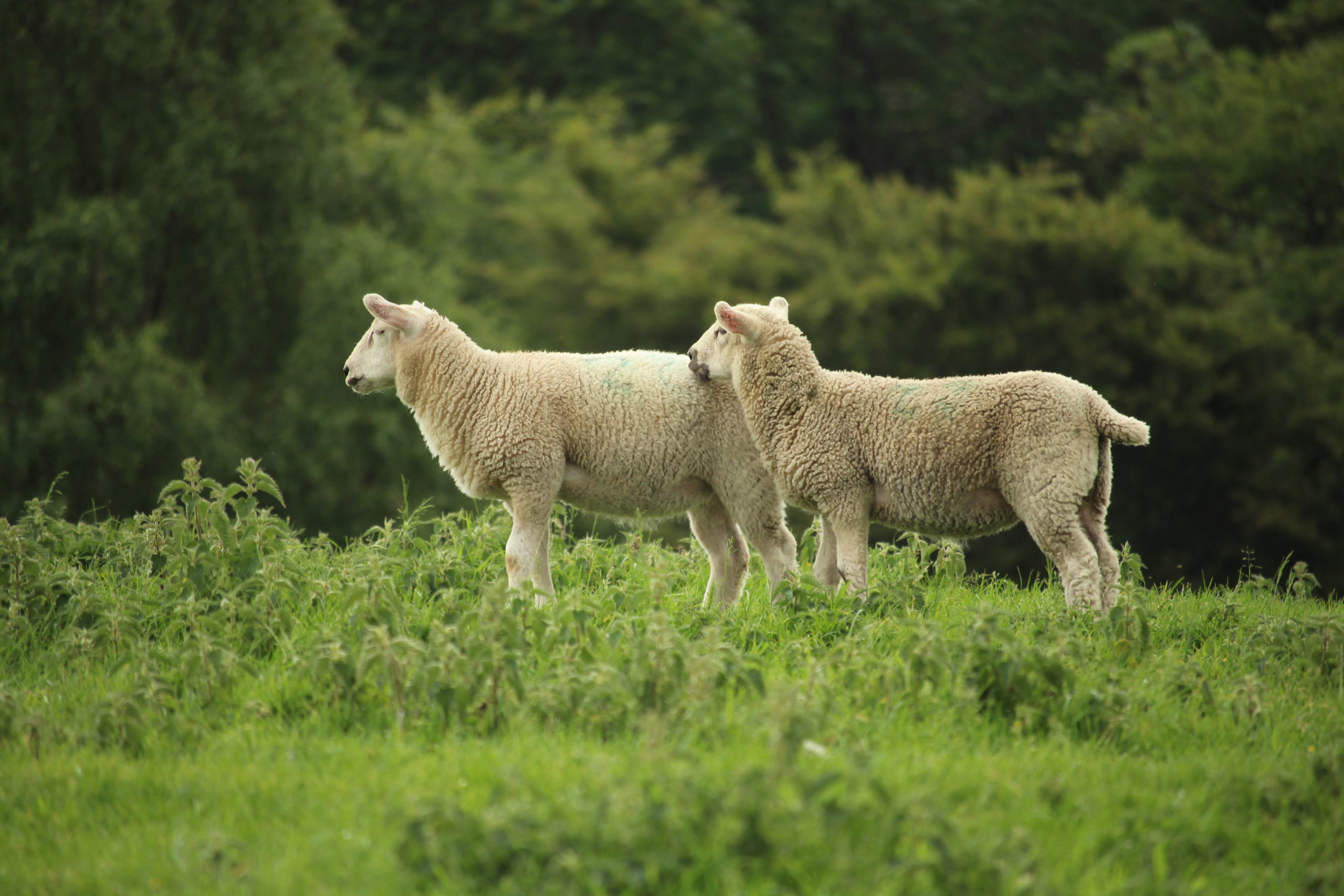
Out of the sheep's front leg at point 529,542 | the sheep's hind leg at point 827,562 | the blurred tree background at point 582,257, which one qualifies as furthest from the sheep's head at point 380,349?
the blurred tree background at point 582,257

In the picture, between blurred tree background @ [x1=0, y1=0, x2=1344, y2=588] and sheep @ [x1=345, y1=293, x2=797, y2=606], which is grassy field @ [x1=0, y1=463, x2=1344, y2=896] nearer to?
sheep @ [x1=345, y1=293, x2=797, y2=606]

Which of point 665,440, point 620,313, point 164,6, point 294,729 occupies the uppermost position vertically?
point 164,6

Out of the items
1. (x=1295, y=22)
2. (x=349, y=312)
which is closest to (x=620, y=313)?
(x=349, y=312)

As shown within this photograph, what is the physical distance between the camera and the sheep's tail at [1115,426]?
5.89 meters

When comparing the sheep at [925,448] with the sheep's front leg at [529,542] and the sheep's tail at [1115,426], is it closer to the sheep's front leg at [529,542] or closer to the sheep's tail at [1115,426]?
the sheep's tail at [1115,426]

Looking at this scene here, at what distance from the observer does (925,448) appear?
616 centimetres

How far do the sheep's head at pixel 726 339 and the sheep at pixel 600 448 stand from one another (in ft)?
0.37

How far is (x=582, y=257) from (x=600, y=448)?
20317mm

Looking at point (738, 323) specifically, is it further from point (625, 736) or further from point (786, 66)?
point (786, 66)

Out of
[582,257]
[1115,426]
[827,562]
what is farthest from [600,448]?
[582,257]

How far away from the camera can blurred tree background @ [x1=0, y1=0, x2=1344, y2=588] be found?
17.3 metres

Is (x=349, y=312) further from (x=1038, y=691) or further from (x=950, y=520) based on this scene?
(x=1038, y=691)

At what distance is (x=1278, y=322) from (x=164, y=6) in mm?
15619

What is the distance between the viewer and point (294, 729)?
4848 millimetres
